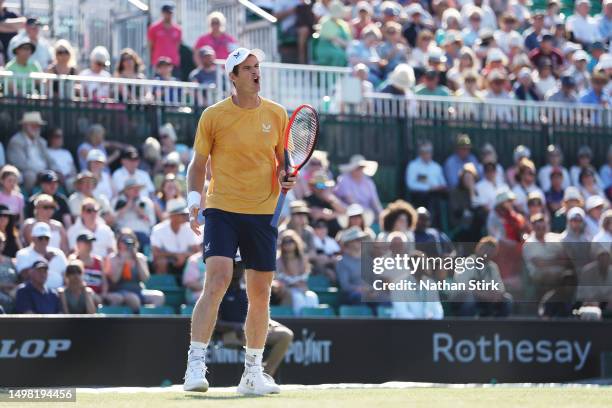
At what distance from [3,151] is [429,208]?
5.09m

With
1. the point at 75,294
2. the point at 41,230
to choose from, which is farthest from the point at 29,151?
the point at 75,294

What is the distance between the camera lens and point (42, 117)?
55.2ft

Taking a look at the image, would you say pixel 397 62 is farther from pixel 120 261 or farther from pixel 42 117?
pixel 120 261

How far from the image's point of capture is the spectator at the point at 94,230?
1462 centimetres

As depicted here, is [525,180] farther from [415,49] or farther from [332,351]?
[332,351]

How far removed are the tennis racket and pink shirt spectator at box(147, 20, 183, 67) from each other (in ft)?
31.1

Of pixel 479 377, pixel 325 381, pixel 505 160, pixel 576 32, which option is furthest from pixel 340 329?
pixel 576 32

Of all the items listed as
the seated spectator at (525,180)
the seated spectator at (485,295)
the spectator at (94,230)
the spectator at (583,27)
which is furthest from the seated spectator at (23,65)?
the spectator at (583,27)

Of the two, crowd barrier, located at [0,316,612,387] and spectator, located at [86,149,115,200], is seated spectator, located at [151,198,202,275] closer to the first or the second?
spectator, located at [86,149,115,200]

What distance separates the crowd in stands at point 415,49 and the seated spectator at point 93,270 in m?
3.16

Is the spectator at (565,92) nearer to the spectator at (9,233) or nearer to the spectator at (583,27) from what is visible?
the spectator at (583,27)

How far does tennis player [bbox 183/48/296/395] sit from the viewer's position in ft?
29.6

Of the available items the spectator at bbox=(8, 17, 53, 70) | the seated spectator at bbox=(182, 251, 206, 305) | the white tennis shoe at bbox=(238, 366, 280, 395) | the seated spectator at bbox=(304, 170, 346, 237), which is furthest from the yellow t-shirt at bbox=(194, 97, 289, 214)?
the spectator at bbox=(8, 17, 53, 70)

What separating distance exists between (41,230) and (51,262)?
11.5 inches
